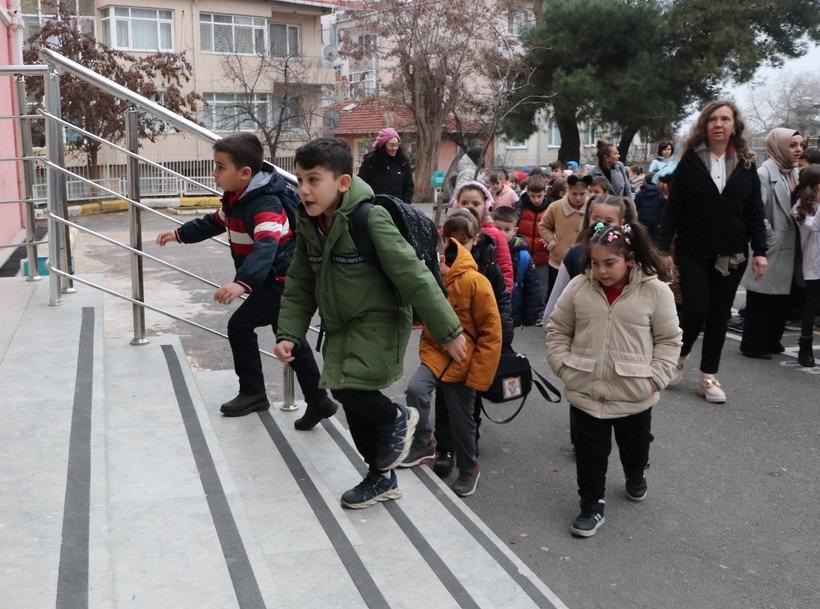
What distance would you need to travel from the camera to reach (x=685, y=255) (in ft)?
18.7

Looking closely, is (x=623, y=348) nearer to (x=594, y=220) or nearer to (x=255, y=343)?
(x=594, y=220)

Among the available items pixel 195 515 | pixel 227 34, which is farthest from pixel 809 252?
pixel 227 34

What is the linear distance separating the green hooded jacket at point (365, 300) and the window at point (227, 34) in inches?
1330

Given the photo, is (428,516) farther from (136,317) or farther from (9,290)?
(9,290)

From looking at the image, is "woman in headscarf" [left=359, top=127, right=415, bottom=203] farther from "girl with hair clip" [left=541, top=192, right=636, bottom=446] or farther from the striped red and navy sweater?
the striped red and navy sweater

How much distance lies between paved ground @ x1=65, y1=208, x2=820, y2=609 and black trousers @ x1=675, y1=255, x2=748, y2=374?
451mm

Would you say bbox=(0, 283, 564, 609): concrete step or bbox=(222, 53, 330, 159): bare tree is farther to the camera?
bbox=(222, 53, 330, 159): bare tree

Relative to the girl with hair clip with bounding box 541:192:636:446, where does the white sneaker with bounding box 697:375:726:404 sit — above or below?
below

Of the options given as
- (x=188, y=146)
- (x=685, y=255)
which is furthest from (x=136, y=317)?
(x=188, y=146)

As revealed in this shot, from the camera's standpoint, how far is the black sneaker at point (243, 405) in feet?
14.4

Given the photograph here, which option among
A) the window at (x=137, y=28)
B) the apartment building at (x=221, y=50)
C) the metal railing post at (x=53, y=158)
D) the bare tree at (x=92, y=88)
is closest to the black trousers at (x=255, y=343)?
the metal railing post at (x=53, y=158)

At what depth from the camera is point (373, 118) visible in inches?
1550

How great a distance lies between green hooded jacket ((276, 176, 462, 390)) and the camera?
322 cm

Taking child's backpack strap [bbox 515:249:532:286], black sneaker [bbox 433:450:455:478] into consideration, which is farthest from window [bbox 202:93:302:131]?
black sneaker [bbox 433:450:455:478]
